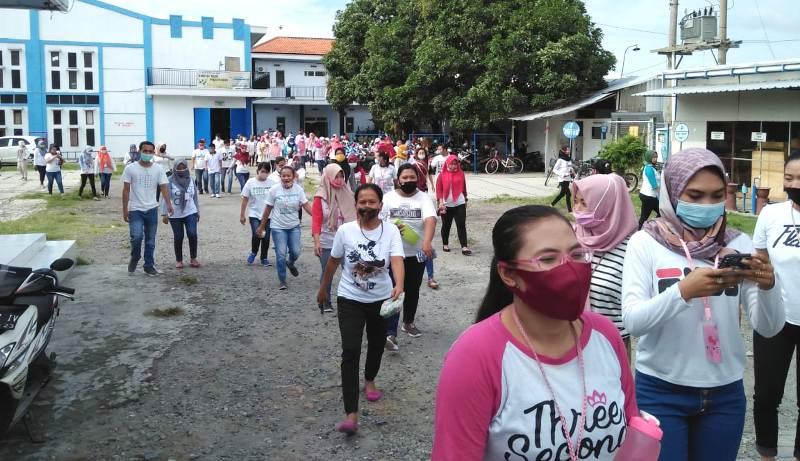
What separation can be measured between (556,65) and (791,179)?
85.9ft

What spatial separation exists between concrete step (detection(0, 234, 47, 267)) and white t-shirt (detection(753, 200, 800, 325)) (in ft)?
26.0

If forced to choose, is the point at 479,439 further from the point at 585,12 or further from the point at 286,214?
the point at 585,12

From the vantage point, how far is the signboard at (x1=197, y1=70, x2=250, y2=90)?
44750mm

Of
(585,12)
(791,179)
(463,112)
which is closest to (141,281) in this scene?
(791,179)

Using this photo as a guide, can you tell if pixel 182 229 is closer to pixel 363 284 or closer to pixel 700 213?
pixel 363 284

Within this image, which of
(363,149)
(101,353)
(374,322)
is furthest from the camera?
(363,149)

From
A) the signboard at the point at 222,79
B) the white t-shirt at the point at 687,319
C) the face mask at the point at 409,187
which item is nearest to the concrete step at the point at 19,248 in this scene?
the face mask at the point at 409,187

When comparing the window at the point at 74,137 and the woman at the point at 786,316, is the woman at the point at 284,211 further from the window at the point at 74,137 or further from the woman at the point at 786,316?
the window at the point at 74,137

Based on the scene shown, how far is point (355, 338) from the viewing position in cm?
498

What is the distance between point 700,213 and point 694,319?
41 centimetres

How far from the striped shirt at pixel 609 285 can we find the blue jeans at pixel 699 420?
1.87 ft

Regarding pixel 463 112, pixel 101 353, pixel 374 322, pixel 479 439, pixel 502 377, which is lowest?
pixel 101 353

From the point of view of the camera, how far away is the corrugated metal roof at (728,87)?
1666 centimetres

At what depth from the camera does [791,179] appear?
12.8ft
